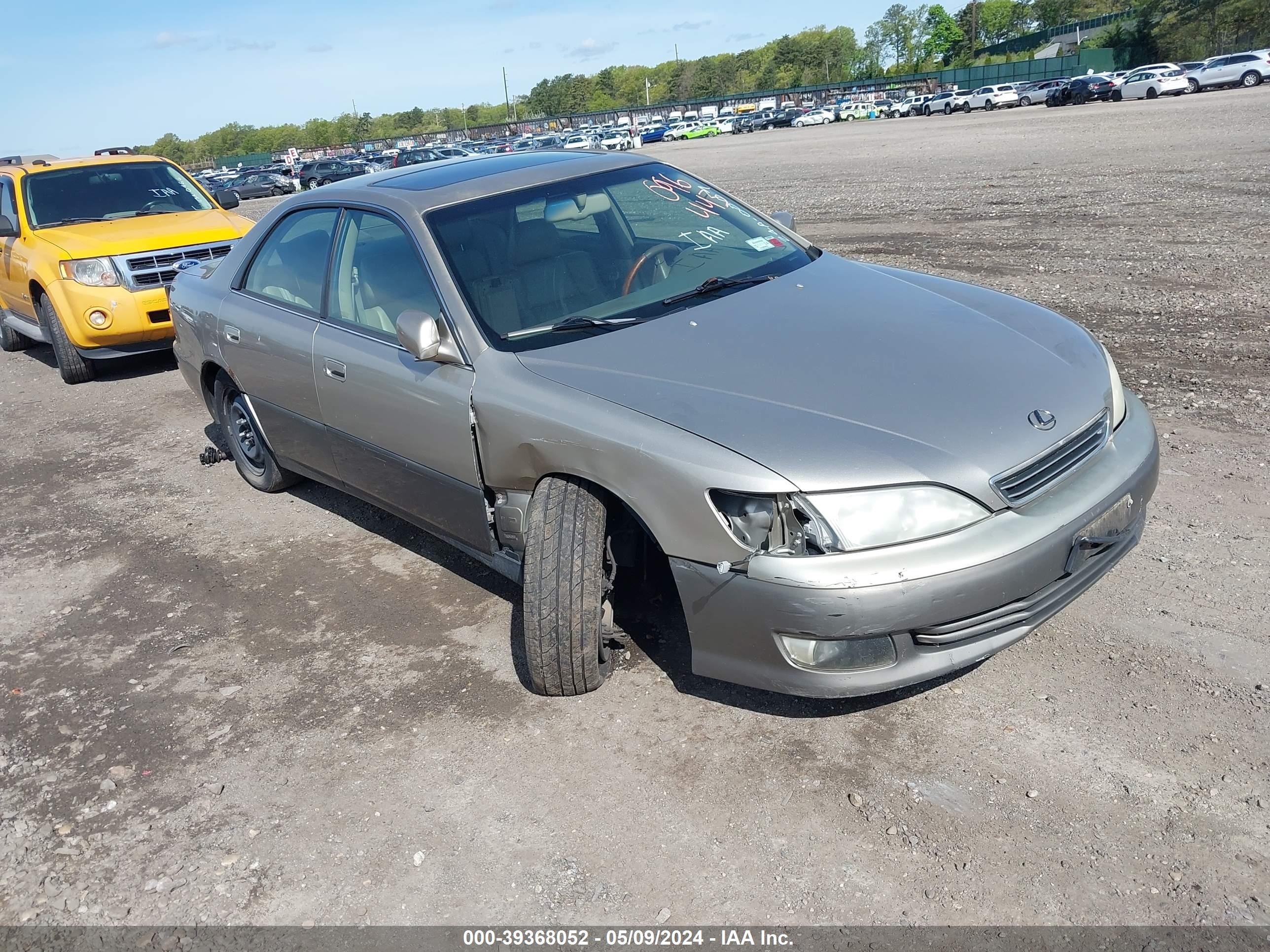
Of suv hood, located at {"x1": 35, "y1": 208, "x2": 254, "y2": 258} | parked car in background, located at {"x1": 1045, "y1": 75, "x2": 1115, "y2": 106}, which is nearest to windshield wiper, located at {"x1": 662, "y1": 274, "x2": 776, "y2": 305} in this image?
suv hood, located at {"x1": 35, "y1": 208, "x2": 254, "y2": 258}

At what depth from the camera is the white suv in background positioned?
52.9 m

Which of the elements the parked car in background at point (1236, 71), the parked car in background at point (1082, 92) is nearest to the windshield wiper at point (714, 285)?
the parked car in background at point (1236, 71)

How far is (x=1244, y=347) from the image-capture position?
20.6ft

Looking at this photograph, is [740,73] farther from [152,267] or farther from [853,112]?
[152,267]

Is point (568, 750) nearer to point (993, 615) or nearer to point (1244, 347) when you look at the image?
point (993, 615)

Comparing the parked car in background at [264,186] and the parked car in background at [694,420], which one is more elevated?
the parked car in background at [694,420]

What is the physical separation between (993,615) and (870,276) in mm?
1786

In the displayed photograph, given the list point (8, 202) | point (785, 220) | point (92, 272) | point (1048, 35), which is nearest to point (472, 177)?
point (785, 220)

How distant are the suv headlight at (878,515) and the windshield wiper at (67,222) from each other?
27.7ft

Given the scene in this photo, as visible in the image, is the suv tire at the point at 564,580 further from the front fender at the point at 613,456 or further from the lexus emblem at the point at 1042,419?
the lexus emblem at the point at 1042,419

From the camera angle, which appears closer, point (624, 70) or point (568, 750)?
point (568, 750)

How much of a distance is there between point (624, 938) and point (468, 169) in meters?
3.20

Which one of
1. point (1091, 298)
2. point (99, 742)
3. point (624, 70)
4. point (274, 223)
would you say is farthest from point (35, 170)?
point (624, 70)

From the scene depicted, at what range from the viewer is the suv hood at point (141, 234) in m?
8.23
